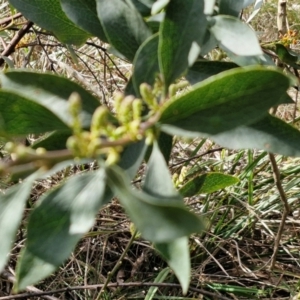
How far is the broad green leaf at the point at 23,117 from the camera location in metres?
0.45

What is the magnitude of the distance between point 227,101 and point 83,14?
271mm

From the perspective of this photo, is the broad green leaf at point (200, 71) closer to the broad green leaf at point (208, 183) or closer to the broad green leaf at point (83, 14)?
the broad green leaf at point (83, 14)

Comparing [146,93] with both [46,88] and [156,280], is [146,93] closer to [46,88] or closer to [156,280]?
[46,88]

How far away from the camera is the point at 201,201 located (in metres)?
1.60

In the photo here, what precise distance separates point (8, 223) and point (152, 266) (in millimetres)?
1138

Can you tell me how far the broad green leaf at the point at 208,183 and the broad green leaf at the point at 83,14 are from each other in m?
0.30

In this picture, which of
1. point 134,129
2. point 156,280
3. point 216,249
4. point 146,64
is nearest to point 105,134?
point 134,129

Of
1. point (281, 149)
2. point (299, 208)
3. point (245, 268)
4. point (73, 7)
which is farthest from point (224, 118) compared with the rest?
point (299, 208)

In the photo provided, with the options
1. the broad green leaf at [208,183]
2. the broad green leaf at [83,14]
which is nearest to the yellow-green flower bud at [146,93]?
the broad green leaf at [83,14]

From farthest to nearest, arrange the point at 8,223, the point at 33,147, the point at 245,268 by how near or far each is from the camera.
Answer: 1. the point at 245,268
2. the point at 33,147
3. the point at 8,223

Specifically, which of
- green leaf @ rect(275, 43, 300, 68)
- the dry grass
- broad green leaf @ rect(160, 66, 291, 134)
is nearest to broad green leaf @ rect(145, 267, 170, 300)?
the dry grass

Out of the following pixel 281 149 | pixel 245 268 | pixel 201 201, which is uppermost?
pixel 201 201

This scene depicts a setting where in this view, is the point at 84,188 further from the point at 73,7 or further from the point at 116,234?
the point at 116,234

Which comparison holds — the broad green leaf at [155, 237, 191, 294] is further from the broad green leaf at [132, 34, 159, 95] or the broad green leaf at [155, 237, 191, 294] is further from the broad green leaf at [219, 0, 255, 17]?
the broad green leaf at [219, 0, 255, 17]
